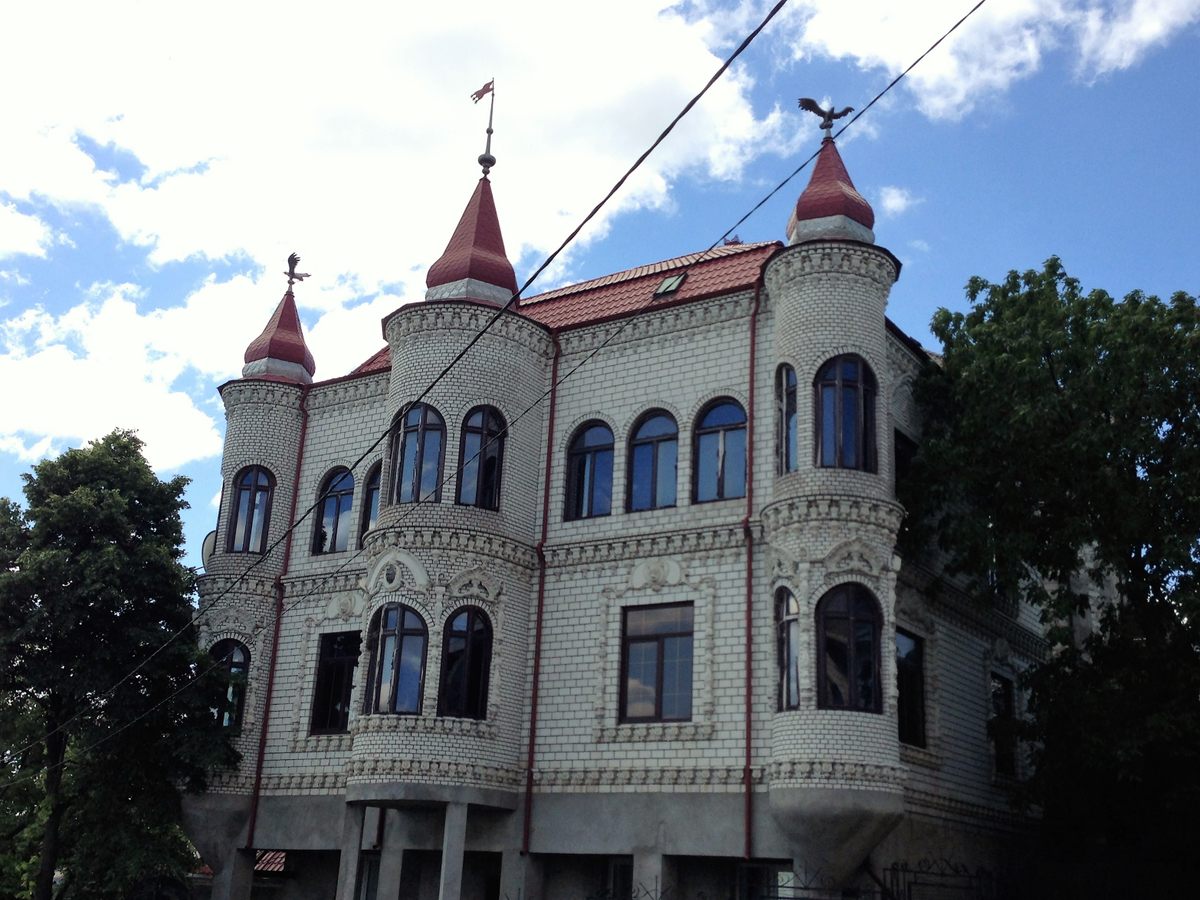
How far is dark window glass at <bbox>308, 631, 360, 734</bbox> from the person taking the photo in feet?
82.9

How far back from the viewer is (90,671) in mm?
25047

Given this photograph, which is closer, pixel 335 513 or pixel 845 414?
pixel 845 414

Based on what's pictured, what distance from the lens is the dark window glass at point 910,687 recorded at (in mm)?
21797

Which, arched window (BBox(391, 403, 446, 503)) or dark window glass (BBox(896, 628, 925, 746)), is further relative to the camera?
arched window (BBox(391, 403, 446, 503))

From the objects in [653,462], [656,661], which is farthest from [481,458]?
[656,661]

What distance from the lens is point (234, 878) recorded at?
25.2 metres

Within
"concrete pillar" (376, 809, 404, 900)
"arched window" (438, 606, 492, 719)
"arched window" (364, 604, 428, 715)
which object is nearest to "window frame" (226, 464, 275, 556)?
"arched window" (364, 604, 428, 715)

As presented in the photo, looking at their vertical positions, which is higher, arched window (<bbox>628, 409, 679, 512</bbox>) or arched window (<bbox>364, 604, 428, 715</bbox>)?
arched window (<bbox>628, 409, 679, 512</bbox>)

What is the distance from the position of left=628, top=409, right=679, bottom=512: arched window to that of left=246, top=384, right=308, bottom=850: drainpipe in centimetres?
787

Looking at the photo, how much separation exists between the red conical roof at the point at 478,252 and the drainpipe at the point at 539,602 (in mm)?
1693

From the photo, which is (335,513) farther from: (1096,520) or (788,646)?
(1096,520)

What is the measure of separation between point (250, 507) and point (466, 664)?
25.8 feet

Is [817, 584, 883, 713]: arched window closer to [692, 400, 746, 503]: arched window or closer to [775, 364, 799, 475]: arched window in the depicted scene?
[775, 364, 799, 475]: arched window

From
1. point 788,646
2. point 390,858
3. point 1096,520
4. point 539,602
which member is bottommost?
point 390,858
